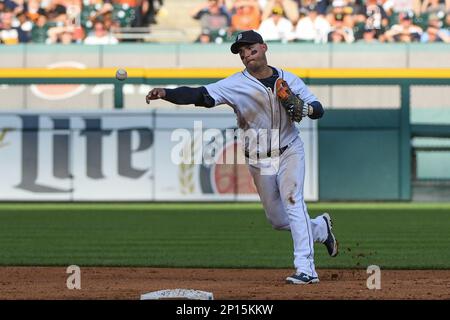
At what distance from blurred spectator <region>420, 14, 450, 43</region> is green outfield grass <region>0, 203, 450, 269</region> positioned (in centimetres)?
341

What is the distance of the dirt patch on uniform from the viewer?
8.44m

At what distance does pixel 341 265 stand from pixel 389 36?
1305 centimetres

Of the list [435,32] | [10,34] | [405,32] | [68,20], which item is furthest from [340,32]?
[10,34]

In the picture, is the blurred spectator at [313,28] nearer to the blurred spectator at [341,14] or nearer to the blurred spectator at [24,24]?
the blurred spectator at [341,14]

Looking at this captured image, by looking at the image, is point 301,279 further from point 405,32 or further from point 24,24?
point 24,24

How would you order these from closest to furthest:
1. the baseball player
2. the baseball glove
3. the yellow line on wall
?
the baseball glove
the baseball player
the yellow line on wall

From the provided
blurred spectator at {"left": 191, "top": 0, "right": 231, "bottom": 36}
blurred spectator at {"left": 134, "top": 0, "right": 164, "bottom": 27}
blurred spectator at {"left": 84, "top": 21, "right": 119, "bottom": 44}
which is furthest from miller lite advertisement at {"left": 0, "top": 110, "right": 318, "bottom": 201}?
blurred spectator at {"left": 134, "top": 0, "right": 164, "bottom": 27}

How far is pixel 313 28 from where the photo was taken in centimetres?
2394

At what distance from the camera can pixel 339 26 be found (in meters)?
24.2

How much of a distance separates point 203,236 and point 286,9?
31.4 ft

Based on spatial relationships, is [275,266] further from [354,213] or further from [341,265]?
[354,213]

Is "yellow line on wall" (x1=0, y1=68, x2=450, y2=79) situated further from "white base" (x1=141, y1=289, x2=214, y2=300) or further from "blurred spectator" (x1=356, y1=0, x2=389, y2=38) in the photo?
"white base" (x1=141, y1=289, x2=214, y2=300)

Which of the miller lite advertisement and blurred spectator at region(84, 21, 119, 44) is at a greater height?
blurred spectator at region(84, 21, 119, 44)
